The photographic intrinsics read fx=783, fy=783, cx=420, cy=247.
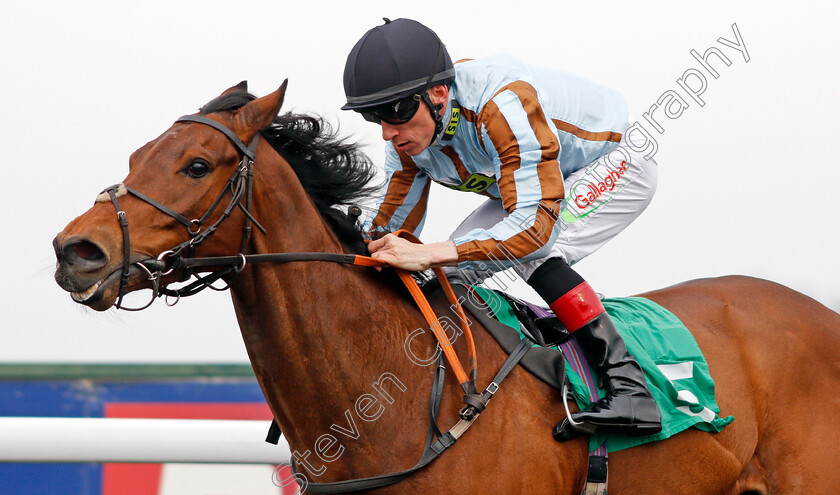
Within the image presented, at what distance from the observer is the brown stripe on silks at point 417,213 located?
8.75ft

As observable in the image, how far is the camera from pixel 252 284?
1870mm

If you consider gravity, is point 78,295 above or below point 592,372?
above

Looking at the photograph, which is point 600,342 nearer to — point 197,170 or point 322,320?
point 322,320

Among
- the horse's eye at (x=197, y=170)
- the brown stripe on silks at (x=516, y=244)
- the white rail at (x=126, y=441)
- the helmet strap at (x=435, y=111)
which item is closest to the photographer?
the horse's eye at (x=197, y=170)

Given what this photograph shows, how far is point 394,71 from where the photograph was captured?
207 centimetres

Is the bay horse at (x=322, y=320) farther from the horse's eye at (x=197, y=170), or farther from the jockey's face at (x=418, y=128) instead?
the jockey's face at (x=418, y=128)

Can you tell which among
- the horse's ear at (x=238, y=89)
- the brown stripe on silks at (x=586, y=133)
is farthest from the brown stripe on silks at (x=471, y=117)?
the horse's ear at (x=238, y=89)

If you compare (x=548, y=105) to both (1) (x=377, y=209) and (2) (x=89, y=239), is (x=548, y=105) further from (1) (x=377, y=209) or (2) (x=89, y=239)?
(2) (x=89, y=239)

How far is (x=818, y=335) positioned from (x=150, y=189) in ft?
7.15

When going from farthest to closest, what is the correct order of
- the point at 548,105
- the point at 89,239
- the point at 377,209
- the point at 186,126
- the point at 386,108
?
the point at 377,209 < the point at 548,105 < the point at 386,108 < the point at 186,126 < the point at 89,239

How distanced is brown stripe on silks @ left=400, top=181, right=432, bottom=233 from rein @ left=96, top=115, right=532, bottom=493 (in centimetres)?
58

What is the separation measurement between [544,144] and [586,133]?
1.23 feet

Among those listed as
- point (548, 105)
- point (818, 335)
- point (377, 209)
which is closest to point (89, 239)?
point (377, 209)

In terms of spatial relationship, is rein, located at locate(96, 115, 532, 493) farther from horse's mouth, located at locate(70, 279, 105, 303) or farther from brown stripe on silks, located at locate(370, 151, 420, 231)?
brown stripe on silks, located at locate(370, 151, 420, 231)
